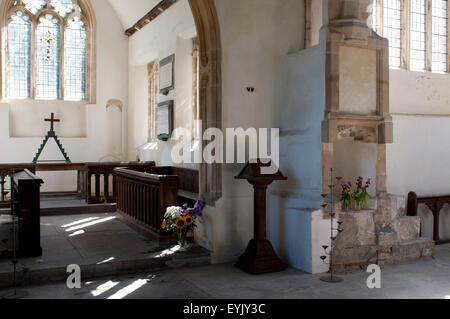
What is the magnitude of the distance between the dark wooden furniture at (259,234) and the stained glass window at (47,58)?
7.98 meters

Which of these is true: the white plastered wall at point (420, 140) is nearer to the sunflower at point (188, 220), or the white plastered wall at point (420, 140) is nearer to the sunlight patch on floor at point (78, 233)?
the sunflower at point (188, 220)

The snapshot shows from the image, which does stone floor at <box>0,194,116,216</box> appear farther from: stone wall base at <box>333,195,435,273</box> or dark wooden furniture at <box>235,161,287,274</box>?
stone wall base at <box>333,195,435,273</box>

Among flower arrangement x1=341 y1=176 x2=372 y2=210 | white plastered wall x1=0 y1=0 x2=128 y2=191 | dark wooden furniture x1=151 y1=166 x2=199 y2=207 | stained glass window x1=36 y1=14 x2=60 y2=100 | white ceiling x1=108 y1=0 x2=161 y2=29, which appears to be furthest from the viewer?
stained glass window x1=36 y1=14 x2=60 y2=100

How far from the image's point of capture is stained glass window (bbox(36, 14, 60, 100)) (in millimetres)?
11555

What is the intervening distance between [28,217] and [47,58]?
286 inches

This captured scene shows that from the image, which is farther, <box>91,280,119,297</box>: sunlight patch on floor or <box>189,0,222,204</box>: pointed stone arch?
<box>189,0,222,204</box>: pointed stone arch

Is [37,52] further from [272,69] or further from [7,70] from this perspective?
[272,69]

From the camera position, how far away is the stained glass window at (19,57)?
37.1 feet

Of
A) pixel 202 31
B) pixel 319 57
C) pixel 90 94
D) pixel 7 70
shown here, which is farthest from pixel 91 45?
pixel 319 57

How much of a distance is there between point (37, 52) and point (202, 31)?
7.15 metres

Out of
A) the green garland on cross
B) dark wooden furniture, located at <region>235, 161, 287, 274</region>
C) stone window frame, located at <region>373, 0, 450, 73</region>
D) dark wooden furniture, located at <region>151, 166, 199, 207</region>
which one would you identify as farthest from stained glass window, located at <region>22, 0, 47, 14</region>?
dark wooden furniture, located at <region>235, 161, 287, 274</region>

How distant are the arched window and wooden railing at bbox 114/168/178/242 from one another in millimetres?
4822

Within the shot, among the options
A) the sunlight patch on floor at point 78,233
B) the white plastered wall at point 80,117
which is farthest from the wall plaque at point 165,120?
the sunlight patch on floor at point 78,233
